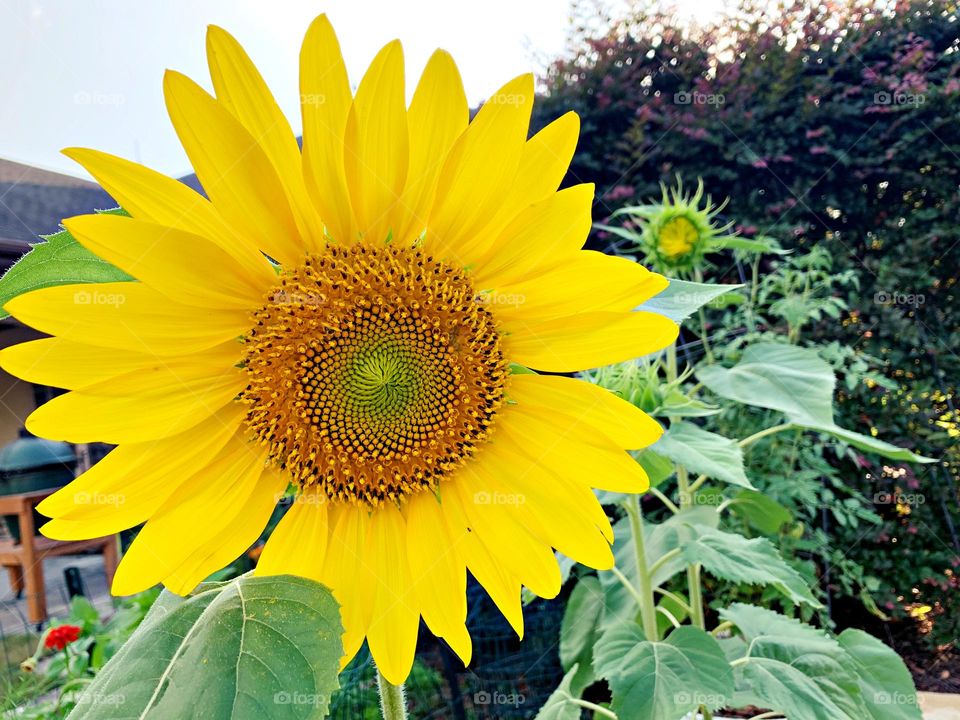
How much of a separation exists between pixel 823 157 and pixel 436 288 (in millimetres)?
2679

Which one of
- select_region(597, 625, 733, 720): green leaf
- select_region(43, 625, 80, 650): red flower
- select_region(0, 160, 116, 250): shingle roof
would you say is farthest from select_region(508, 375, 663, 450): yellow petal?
select_region(0, 160, 116, 250): shingle roof

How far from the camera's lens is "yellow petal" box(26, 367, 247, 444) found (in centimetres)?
36

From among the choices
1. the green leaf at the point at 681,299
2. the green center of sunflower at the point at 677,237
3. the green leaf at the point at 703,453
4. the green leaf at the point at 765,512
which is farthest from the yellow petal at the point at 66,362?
the green leaf at the point at 765,512

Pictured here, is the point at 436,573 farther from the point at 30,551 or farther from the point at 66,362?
the point at 30,551

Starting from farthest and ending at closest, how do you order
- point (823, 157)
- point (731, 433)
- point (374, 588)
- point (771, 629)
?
point (823, 157)
point (731, 433)
point (771, 629)
point (374, 588)

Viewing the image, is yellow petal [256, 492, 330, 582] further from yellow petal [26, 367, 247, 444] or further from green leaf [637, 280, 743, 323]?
green leaf [637, 280, 743, 323]

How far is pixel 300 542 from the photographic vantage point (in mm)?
441

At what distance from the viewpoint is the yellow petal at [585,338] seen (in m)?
0.42

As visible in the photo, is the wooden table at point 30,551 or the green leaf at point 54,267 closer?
the green leaf at point 54,267

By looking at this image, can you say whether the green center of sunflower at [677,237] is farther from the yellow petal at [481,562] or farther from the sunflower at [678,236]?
the yellow petal at [481,562]

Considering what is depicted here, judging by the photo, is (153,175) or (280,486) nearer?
(153,175)

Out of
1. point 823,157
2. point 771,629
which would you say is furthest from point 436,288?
point 823,157

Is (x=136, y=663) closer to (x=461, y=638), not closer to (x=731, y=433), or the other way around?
(x=461, y=638)

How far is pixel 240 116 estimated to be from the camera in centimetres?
38
